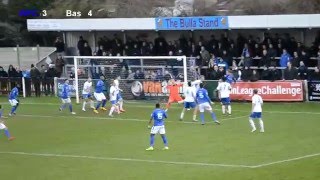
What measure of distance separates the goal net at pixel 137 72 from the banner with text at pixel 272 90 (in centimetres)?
321

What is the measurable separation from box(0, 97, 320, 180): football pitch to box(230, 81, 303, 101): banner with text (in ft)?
1.65

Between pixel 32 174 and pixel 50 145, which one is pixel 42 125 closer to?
pixel 50 145

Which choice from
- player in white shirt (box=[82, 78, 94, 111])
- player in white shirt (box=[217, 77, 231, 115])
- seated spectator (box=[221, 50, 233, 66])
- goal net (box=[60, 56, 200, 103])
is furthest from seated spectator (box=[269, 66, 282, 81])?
player in white shirt (box=[82, 78, 94, 111])

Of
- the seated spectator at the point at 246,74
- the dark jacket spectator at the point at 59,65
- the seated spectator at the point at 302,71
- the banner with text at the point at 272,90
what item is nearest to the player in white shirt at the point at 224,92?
the banner with text at the point at 272,90

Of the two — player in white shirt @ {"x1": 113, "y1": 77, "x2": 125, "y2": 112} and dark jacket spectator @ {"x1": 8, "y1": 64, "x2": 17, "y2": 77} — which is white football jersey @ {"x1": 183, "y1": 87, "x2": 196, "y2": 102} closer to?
player in white shirt @ {"x1": 113, "y1": 77, "x2": 125, "y2": 112}

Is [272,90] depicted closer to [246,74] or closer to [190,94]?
[246,74]

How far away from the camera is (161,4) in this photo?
6188cm

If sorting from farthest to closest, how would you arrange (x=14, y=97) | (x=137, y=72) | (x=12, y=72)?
(x=12, y=72) < (x=137, y=72) < (x=14, y=97)

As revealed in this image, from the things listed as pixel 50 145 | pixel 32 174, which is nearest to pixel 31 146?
pixel 50 145

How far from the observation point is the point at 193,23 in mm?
50406

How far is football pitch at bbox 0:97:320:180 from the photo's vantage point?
27.0 meters

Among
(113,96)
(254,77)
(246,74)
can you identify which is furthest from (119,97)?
(254,77)

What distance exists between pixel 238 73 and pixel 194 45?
17.2ft

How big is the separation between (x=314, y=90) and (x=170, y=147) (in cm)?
1457
